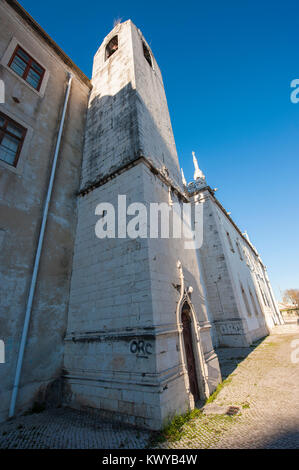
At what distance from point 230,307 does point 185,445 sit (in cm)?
1194

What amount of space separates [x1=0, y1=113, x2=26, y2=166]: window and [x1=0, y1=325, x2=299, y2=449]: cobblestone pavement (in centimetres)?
799

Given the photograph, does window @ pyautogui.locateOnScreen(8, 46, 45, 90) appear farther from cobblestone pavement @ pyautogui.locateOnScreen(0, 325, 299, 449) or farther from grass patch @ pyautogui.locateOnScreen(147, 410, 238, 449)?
grass patch @ pyautogui.locateOnScreen(147, 410, 238, 449)

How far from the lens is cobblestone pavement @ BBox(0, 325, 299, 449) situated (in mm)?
4141

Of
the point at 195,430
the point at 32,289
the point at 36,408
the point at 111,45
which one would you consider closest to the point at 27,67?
the point at 111,45

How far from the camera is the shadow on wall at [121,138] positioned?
27.3 feet

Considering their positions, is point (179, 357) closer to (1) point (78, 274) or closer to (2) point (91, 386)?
(2) point (91, 386)

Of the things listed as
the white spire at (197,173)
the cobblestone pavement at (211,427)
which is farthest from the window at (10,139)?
the white spire at (197,173)

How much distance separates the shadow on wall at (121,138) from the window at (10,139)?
109 inches

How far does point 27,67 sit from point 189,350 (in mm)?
13415

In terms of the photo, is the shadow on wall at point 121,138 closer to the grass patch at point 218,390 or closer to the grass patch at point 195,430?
the grass patch at point 195,430

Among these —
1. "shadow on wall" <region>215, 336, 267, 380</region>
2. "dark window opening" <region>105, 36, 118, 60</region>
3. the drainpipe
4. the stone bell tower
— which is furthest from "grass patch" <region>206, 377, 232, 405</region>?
"dark window opening" <region>105, 36, 118, 60</region>

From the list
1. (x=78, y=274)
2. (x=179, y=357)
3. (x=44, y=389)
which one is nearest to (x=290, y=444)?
(x=179, y=357)

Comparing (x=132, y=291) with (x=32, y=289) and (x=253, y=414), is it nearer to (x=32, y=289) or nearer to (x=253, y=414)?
(x=32, y=289)

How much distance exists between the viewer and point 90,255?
785cm
